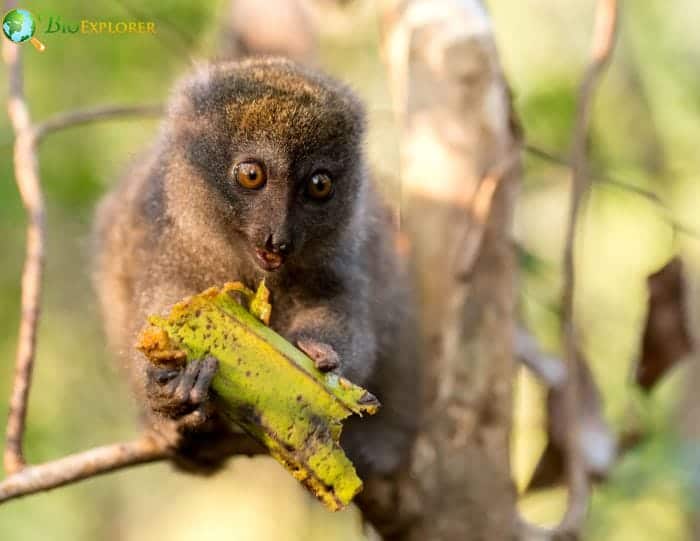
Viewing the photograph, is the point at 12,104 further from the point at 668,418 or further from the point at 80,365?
the point at 668,418

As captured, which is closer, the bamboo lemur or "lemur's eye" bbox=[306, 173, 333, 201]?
the bamboo lemur

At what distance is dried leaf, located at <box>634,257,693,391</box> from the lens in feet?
14.7

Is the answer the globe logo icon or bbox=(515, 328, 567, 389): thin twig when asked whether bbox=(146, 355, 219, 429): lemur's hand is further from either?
bbox=(515, 328, 567, 389): thin twig

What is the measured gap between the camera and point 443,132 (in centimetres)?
487

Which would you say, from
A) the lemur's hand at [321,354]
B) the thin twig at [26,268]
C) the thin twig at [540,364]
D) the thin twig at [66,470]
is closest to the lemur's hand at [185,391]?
the lemur's hand at [321,354]

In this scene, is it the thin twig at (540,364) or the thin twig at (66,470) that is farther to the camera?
the thin twig at (540,364)

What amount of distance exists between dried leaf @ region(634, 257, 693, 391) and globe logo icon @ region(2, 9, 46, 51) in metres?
3.09

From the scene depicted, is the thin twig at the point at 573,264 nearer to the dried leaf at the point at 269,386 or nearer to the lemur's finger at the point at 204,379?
the dried leaf at the point at 269,386

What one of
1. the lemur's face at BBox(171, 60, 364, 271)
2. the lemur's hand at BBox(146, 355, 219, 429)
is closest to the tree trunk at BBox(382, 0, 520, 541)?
the lemur's face at BBox(171, 60, 364, 271)

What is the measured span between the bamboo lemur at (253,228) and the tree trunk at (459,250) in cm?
31

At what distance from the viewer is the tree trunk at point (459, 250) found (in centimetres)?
451

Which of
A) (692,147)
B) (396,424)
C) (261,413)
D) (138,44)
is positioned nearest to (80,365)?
(138,44)

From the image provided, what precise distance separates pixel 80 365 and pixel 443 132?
15.3 feet

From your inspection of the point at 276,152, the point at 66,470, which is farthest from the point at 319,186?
the point at 66,470
